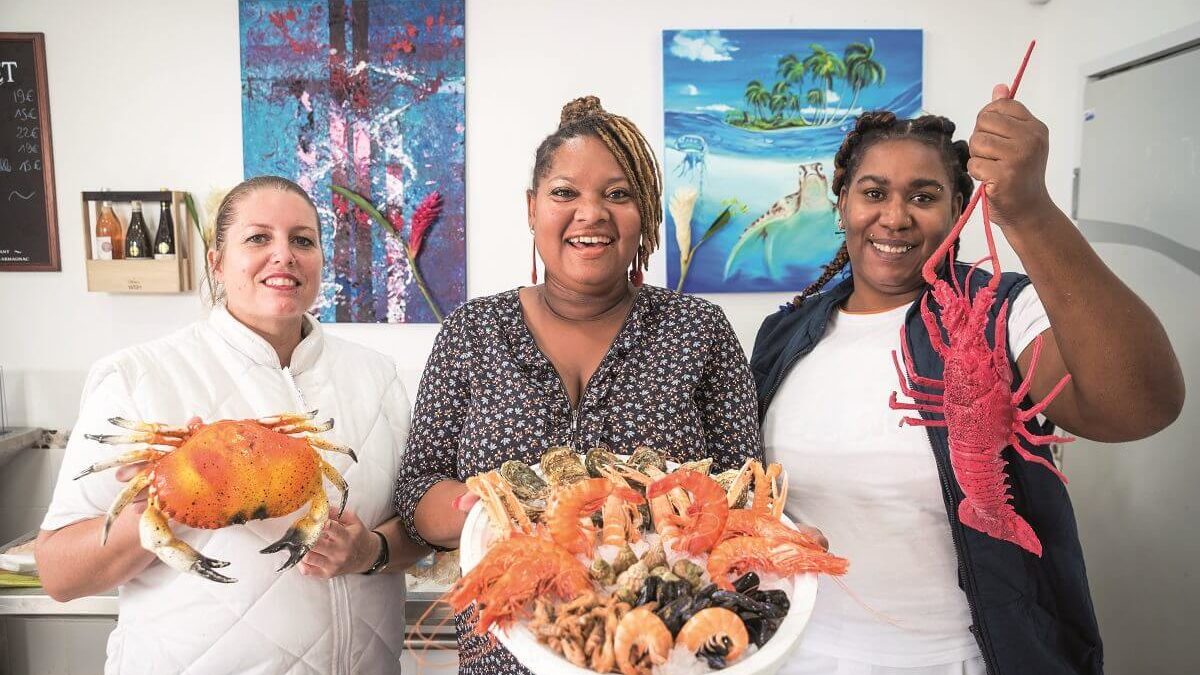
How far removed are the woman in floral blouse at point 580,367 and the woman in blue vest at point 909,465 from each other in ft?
0.88

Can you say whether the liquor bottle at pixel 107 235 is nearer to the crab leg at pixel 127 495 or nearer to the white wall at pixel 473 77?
the white wall at pixel 473 77

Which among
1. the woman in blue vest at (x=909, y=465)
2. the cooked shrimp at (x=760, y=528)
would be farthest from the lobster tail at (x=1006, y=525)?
the cooked shrimp at (x=760, y=528)

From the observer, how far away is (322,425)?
4.50 feet

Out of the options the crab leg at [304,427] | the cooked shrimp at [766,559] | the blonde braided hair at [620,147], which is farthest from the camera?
the blonde braided hair at [620,147]

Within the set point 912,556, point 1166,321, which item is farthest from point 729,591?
point 1166,321

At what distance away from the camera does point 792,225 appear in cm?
335

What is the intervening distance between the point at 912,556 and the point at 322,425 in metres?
1.26

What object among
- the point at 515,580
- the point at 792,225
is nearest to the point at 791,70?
the point at 792,225

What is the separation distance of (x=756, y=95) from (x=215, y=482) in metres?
2.82

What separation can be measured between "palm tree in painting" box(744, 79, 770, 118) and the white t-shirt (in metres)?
1.85

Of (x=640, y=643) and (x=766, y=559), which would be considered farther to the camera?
(x=766, y=559)

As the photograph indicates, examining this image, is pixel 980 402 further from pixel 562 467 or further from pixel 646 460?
pixel 562 467

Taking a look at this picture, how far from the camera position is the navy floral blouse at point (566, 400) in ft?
4.62

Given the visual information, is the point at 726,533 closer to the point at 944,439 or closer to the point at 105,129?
the point at 944,439
